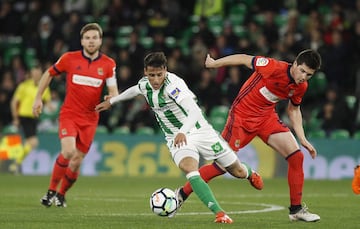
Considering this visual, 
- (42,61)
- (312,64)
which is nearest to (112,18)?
(42,61)

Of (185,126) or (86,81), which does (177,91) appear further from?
(86,81)

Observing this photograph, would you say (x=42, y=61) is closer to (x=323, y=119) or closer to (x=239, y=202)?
(x=323, y=119)

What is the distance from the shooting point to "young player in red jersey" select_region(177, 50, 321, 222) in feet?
33.7

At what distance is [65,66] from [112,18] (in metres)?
11.1

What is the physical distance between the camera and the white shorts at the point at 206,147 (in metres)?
9.77

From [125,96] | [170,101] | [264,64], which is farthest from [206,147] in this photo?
[264,64]

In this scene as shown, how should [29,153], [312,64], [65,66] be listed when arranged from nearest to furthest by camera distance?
[312,64] → [65,66] → [29,153]

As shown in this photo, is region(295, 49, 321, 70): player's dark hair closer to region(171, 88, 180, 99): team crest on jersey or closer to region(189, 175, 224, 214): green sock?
region(171, 88, 180, 99): team crest on jersey

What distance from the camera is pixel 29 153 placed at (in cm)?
2041

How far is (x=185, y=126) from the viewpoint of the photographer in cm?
952

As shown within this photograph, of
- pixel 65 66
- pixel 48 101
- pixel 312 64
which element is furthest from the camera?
pixel 48 101

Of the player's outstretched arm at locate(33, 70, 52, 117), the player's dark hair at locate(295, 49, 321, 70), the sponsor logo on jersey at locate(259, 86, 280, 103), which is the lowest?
the player's outstretched arm at locate(33, 70, 52, 117)

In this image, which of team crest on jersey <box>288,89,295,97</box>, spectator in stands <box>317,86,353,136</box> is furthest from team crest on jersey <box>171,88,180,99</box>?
spectator in stands <box>317,86,353,136</box>

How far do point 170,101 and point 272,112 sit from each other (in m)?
1.49
